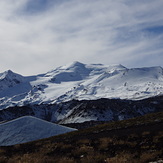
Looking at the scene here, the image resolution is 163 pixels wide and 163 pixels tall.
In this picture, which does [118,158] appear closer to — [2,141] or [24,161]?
[24,161]

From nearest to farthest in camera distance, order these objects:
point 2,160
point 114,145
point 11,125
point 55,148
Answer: point 2,160, point 114,145, point 55,148, point 11,125

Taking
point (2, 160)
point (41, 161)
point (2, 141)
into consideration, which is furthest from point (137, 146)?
point (2, 141)

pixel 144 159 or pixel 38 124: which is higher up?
pixel 144 159

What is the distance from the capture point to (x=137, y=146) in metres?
16.9

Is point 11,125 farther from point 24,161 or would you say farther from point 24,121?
point 24,161

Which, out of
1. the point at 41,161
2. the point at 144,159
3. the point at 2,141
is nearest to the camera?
the point at 144,159

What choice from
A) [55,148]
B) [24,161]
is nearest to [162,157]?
[24,161]

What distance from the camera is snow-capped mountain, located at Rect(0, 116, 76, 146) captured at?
40.3m

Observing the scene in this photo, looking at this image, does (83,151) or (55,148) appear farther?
(55,148)

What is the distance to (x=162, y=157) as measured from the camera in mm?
12938

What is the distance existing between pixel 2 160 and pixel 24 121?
31.9 metres

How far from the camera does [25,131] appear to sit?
142ft

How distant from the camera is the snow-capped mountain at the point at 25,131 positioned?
40294mm

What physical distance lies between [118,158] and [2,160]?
8.27 m
